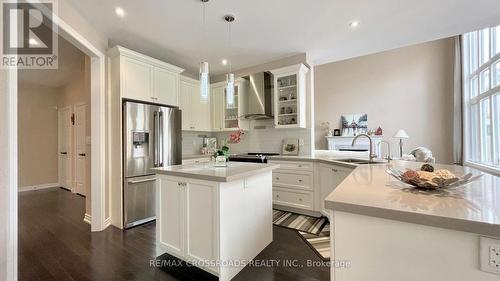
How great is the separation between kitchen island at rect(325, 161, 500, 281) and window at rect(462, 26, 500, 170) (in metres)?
3.70

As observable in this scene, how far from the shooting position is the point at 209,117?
4.74m

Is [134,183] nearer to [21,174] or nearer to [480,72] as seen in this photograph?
[21,174]

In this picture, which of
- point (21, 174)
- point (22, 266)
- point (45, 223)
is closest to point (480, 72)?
point (22, 266)

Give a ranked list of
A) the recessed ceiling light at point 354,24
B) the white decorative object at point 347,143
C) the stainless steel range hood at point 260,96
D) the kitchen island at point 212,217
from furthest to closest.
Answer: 1. the white decorative object at point 347,143
2. the stainless steel range hood at point 260,96
3. the recessed ceiling light at point 354,24
4. the kitchen island at point 212,217

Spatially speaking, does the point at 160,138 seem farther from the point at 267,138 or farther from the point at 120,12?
the point at 267,138

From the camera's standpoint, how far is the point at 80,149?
4891 millimetres

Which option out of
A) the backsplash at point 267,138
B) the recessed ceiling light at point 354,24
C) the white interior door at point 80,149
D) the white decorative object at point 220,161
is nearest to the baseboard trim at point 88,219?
the white interior door at point 80,149

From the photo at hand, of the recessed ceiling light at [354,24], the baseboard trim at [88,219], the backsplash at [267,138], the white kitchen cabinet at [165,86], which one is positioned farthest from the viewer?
the backsplash at [267,138]

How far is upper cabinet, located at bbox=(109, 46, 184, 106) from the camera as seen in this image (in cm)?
291

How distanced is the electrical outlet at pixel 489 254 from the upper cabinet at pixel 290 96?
119 inches

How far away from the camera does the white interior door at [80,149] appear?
4.79 metres

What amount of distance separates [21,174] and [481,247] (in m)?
7.68

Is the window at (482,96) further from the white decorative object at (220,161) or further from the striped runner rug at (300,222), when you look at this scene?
the white decorative object at (220,161)

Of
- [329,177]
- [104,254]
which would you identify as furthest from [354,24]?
[104,254]
